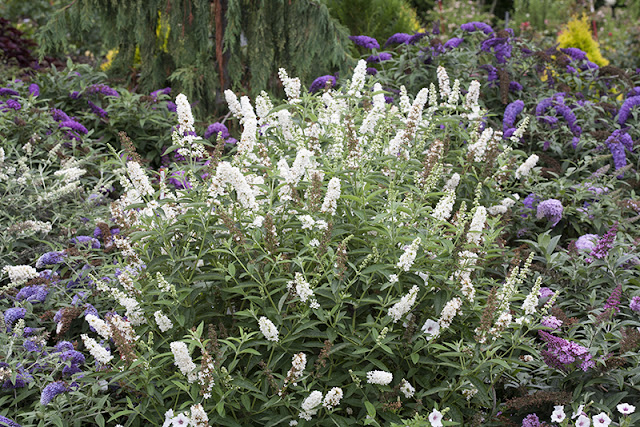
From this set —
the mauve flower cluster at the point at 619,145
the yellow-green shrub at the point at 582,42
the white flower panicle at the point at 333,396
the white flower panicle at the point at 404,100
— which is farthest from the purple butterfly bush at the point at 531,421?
the yellow-green shrub at the point at 582,42

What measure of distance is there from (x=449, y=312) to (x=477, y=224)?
0.36m

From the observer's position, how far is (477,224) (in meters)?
2.41

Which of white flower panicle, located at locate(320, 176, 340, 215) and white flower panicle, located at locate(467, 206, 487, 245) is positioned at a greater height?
white flower panicle, located at locate(320, 176, 340, 215)

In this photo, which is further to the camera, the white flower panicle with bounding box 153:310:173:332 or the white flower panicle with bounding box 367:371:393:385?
the white flower panicle with bounding box 153:310:173:332

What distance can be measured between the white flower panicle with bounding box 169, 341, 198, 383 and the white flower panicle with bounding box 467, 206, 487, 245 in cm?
111

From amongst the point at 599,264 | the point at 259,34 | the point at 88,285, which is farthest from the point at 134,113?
the point at 599,264

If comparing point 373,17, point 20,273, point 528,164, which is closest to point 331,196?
point 528,164

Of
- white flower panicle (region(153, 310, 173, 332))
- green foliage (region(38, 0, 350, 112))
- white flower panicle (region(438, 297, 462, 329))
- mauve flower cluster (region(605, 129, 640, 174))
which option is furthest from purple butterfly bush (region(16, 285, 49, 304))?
mauve flower cluster (region(605, 129, 640, 174))

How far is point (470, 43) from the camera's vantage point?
19.0 feet

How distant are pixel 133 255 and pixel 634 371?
206 centimetres

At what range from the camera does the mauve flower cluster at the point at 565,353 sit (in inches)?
98.0

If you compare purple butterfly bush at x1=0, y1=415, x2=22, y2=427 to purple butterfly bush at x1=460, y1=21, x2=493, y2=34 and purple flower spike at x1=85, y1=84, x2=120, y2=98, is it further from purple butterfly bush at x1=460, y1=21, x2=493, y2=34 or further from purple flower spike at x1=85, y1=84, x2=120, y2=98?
purple butterfly bush at x1=460, y1=21, x2=493, y2=34

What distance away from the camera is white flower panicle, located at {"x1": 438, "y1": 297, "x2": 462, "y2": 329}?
228 centimetres

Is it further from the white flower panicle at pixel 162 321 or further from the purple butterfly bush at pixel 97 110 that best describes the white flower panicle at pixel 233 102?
the purple butterfly bush at pixel 97 110
